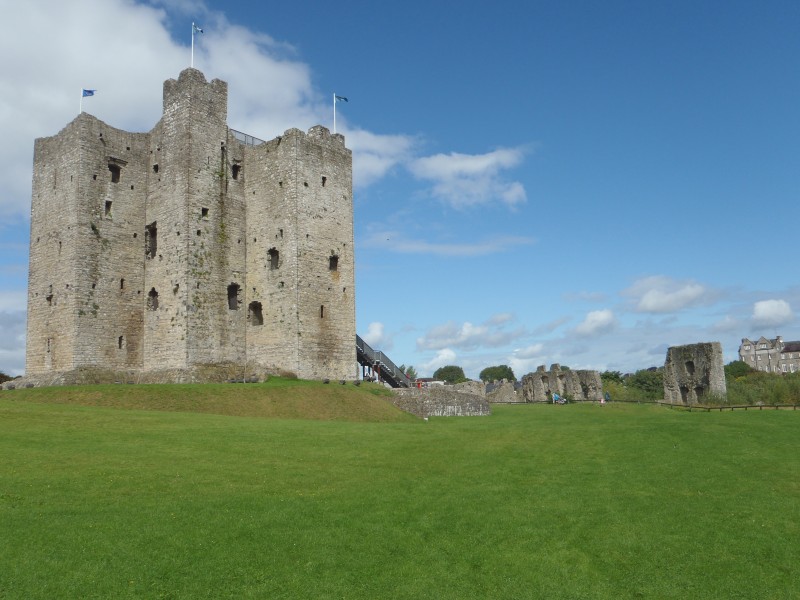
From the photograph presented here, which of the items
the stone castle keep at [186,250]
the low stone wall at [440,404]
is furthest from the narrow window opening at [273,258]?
the low stone wall at [440,404]

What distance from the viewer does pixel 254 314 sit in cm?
3678

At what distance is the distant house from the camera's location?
13675 cm

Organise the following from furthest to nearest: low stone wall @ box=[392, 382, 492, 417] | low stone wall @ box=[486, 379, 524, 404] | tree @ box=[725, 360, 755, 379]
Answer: tree @ box=[725, 360, 755, 379]
low stone wall @ box=[486, 379, 524, 404]
low stone wall @ box=[392, 382, 492, 417]

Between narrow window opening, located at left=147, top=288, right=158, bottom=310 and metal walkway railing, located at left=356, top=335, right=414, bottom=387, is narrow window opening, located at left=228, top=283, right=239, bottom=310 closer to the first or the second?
narrow window opening, located at left=147, top=288, right=158, bottom=310

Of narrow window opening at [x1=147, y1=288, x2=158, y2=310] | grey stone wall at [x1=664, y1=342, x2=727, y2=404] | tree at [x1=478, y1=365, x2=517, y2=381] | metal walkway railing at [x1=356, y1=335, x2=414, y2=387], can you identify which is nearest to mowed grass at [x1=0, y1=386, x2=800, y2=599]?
narrow window opening at [x1=147, y1=288, x2=158, y2=310]

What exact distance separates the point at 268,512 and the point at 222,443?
5369mm

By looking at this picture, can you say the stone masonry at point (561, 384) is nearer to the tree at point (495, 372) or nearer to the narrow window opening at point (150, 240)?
the narrow window opening at point (150, 240)

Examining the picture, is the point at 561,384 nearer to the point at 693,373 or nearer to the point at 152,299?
the point at 693,373

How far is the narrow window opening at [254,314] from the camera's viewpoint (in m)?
36.5

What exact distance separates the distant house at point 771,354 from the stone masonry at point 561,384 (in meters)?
104

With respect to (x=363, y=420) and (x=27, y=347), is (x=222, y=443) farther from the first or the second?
(x=27, y=347)

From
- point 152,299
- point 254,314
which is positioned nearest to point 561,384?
point 254,314

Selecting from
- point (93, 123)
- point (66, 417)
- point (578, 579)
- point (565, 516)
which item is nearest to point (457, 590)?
point (578, 579)

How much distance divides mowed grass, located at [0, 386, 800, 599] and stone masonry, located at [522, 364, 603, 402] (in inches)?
1079
